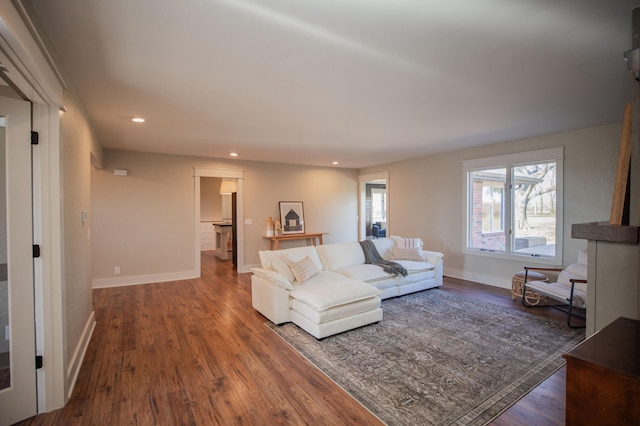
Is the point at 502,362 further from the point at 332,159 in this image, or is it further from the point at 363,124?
the point at 332,159

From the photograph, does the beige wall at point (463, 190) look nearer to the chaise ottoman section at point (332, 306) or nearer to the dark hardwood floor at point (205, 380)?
the dark hardwood floor at point (205, 380)

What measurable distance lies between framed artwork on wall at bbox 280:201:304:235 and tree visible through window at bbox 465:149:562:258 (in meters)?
3.64

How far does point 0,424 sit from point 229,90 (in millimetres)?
2854

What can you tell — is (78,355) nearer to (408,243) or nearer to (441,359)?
(441,359)

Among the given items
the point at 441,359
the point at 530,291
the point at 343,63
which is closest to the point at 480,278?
the point at 530,291

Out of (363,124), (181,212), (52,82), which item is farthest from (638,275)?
(181,212)

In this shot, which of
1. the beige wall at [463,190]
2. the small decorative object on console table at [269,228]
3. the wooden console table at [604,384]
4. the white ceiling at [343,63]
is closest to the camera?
the wooden console table at [604,384]

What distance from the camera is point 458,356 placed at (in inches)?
112

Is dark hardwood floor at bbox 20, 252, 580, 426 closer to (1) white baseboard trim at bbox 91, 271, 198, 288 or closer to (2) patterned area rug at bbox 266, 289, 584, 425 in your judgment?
(2) patterned area rug at bbox 266, 289, 584, 425

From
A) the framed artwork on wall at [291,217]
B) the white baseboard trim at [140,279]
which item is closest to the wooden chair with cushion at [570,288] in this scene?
the framed artwork on wall at [291,217]

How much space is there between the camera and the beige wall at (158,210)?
5.47 meters

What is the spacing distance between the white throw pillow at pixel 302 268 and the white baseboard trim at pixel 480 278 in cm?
322

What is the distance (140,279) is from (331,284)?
4.02 meters

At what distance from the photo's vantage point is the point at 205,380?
97.8 inches
